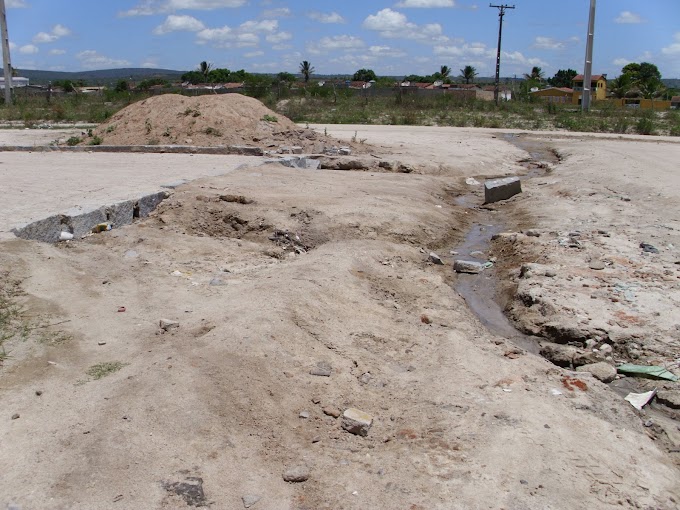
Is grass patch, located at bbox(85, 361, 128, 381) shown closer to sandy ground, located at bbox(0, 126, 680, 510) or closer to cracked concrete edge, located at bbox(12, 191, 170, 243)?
sandy ground, located at bbox(0, 126, 680, 510)

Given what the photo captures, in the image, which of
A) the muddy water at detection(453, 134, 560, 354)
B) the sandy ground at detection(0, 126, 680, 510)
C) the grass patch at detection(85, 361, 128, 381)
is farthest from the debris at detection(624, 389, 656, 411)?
the grass patch at detection(85, 361, 128, 381)

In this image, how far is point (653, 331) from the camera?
17.4 ft

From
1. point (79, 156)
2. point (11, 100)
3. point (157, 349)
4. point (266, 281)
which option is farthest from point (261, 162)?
point (11, 100)

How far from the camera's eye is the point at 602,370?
15.8 ft

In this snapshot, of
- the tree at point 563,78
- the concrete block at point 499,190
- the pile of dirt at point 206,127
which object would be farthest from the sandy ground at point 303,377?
the tree at point 563,78

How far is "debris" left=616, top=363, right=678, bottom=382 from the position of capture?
15.4ft

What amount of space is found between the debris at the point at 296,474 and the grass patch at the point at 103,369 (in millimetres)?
1459

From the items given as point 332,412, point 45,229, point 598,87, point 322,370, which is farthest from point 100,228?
point 598,87

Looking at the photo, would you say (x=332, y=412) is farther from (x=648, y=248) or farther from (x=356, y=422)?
(x=648, y=248)

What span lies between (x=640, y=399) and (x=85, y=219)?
552 centimetres

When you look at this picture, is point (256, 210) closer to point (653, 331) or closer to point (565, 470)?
point (653, 331)

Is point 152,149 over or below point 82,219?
over

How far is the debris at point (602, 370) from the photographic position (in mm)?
4762

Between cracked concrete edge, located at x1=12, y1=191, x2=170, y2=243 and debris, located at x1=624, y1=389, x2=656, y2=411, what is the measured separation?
5370 millimetres
